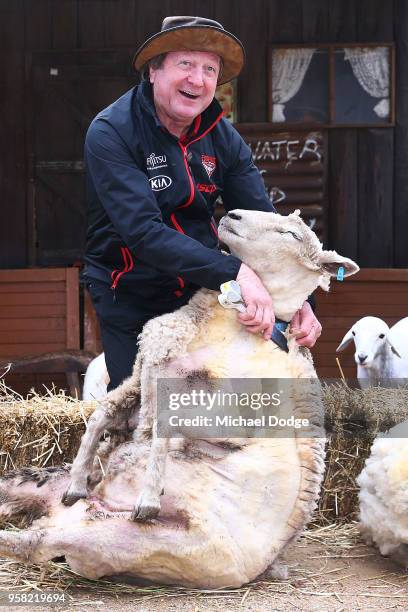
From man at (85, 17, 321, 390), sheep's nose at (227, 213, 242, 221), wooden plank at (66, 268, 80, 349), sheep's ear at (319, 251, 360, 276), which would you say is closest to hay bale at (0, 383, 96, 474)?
man at (85, 17, 321, 390)

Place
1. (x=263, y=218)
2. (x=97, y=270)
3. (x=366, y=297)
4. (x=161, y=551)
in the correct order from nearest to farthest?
(x=161, y=551), (x=263, y=218), (x=97, y=270), (x=366, y=297)

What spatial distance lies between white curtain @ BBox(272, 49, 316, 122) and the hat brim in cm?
480

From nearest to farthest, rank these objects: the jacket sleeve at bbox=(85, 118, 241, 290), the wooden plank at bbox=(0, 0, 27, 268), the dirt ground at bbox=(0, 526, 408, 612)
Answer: the dirt ground at bbox=(0, 526, 408, 612)
the jacket sleeve at bbox=(85, 118, 241, 290)
the wooden plank at bbox=(0, 0, 27, 268)

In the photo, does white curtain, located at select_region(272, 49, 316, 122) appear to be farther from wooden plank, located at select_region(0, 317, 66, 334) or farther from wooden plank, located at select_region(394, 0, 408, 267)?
wooden plank, located at select_region(0, 317, 66, 334)

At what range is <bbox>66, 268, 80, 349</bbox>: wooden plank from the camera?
8.24 meters

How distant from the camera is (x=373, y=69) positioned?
8.27 meters

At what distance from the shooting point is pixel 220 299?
A: 3420 millimetres

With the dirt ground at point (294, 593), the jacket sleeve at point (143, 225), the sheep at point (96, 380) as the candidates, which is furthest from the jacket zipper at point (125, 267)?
the sheep at point (96, 380)

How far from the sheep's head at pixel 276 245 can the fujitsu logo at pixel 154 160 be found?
0.35 meters

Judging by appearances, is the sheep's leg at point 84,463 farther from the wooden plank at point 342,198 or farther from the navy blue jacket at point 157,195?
the wooden plank at point 342,198

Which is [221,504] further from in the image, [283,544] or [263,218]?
[263,218]

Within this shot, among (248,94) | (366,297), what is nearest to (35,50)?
(248,94)

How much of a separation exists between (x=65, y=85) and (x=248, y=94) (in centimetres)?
166

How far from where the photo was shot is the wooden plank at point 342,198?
331 inches
